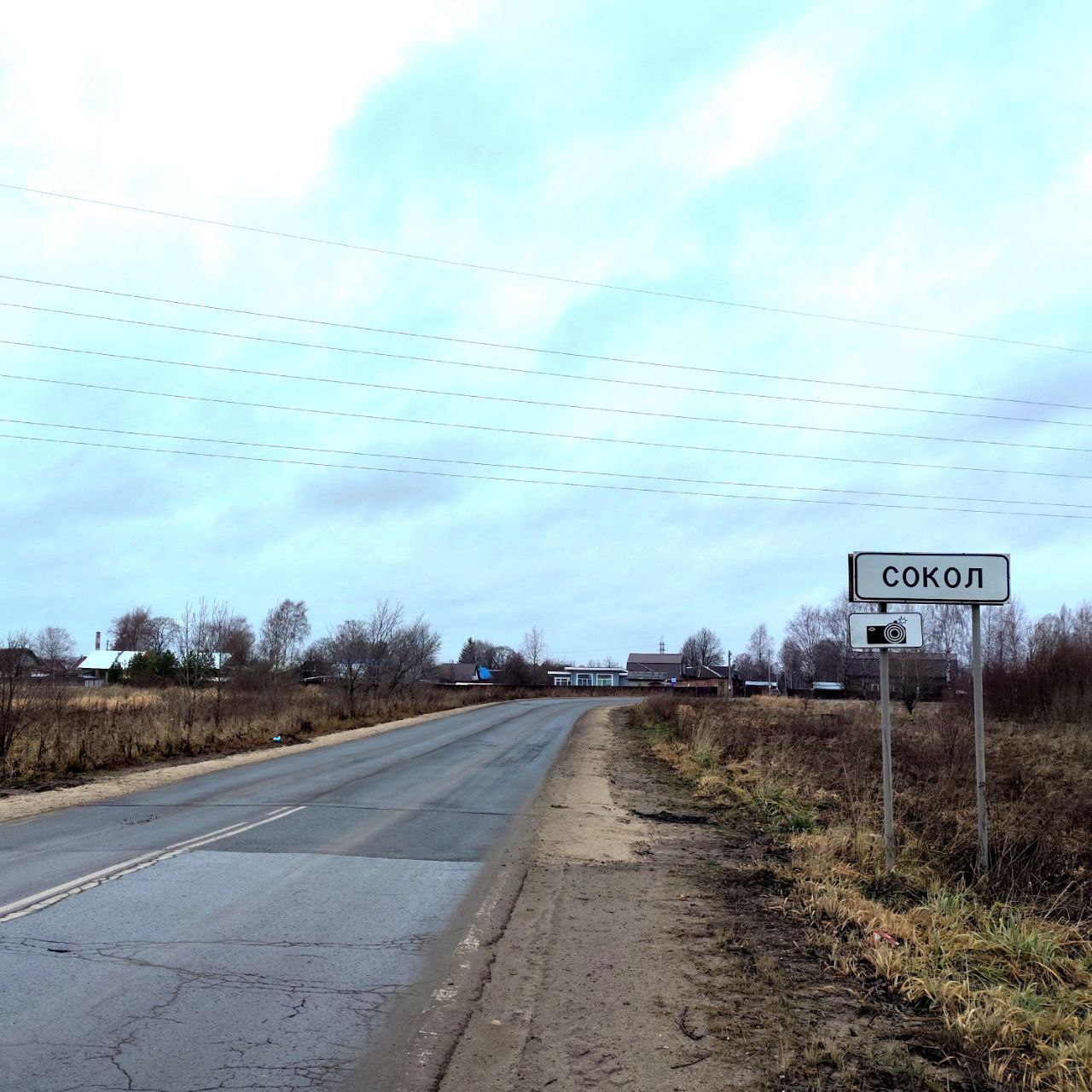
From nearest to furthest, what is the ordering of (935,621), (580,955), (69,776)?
(580,955) → (69,776) → (935,621)

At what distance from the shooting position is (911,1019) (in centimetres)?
522

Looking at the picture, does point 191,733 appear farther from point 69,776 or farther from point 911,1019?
point 911,1019

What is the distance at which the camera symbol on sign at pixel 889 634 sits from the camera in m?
8.45

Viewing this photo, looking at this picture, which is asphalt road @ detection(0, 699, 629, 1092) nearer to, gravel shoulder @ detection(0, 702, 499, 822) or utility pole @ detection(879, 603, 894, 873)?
gravel shoulder @ detection(0, 702, 499, 822)

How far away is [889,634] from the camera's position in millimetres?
8461

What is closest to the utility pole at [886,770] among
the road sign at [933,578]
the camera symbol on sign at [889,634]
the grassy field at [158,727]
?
the camera symbol on sign at [889,634]

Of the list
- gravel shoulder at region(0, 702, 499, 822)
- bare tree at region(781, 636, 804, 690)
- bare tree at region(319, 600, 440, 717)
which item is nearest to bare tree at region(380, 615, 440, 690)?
bare tree at region(319, 600, 440, 717)

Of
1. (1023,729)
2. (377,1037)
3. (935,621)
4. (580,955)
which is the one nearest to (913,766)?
(580,955)

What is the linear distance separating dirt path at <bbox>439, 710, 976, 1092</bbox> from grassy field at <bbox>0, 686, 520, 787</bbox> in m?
12.2

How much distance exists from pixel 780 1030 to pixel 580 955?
185 centimetres

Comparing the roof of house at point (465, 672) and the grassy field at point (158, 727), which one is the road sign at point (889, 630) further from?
the roof of house at point (465, 672)

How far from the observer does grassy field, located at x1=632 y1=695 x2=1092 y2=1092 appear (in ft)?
16.2

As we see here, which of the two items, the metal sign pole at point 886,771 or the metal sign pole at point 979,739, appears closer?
the metal sign pole at point 979,739

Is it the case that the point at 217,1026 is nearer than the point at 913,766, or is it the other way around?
the point at 217,1026
